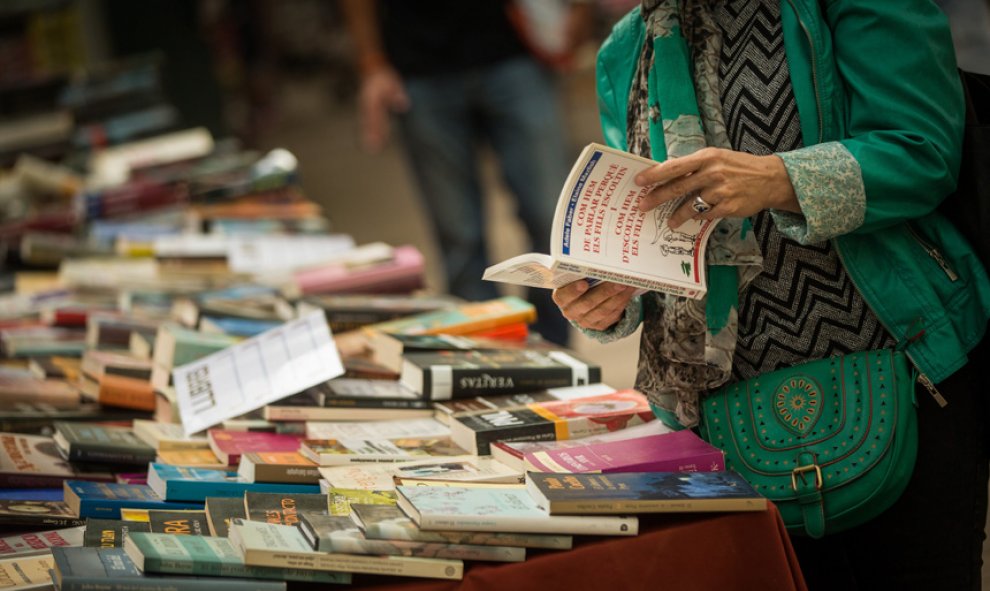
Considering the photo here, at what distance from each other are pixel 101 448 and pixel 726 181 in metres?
1.14

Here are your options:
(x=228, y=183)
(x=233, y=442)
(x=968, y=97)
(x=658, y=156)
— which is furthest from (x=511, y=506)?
(x=228, y=183)

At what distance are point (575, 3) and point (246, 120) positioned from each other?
6.80m

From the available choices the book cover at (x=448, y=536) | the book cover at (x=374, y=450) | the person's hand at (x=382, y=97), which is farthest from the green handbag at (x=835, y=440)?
the person's hand at (x=382, y=97)

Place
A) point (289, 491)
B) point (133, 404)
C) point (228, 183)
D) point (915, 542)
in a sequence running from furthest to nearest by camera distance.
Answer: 1. point (228, 183)
2. point (133, 404)
3. point (289, 491)
4. point (915, 542)

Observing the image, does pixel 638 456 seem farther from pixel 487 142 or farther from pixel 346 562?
pixel 487 142

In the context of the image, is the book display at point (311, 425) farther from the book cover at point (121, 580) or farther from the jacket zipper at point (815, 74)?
the jacket zipper at point (815, 74)

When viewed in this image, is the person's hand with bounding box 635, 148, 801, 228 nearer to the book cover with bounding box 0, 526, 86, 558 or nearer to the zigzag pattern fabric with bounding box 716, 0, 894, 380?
the zigzag pattern fabric with bounding box 716, 0, 894, 380

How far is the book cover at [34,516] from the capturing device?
1700 mm

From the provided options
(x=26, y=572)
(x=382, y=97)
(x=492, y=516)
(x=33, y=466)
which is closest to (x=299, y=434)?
(x=33, y=466)

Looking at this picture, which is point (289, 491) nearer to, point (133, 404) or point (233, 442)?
point (233, 442)

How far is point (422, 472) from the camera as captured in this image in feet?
5.36

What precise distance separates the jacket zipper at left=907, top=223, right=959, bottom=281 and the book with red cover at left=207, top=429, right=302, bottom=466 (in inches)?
38.0

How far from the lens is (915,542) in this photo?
158 cm

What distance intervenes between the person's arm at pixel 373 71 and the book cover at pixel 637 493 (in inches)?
107
